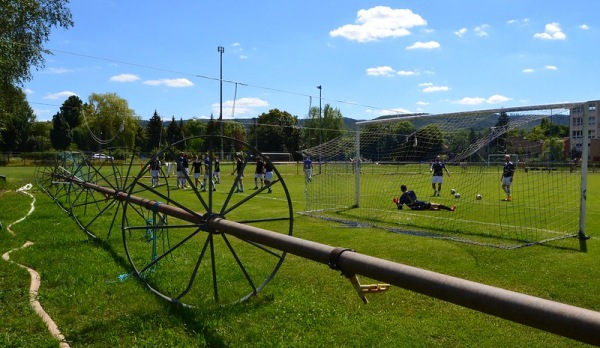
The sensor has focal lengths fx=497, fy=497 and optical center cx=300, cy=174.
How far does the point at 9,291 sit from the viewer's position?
604cm

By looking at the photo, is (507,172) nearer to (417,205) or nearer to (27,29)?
(417,205)

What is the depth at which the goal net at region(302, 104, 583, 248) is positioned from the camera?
1131 cm

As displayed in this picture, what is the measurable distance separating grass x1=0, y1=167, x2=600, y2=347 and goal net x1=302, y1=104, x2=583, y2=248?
198 centimetres

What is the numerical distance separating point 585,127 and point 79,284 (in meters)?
9.78

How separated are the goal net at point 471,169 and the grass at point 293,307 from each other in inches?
77.9

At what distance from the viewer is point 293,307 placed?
5406mm

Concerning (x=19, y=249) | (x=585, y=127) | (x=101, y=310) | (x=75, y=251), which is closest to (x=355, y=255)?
(x=101, y=310)

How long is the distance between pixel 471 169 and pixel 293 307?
1407cm

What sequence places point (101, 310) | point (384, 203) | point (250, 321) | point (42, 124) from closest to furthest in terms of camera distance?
point (250, 321) → point (101, 310) → point (384, 203) → point (42, 124)

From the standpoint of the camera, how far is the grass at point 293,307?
4629 millimetres

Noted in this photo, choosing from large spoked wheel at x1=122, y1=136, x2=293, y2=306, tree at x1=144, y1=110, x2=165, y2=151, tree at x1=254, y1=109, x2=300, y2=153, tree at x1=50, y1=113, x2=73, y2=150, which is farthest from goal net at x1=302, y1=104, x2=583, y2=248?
tree at x1=50, y1=113, x2=73, y2=150

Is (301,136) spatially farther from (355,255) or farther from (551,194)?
(355,255)

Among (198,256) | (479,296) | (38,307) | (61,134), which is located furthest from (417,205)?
(61,134)

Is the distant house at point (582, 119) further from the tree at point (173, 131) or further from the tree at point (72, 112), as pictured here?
the tree at point (72, 112)
